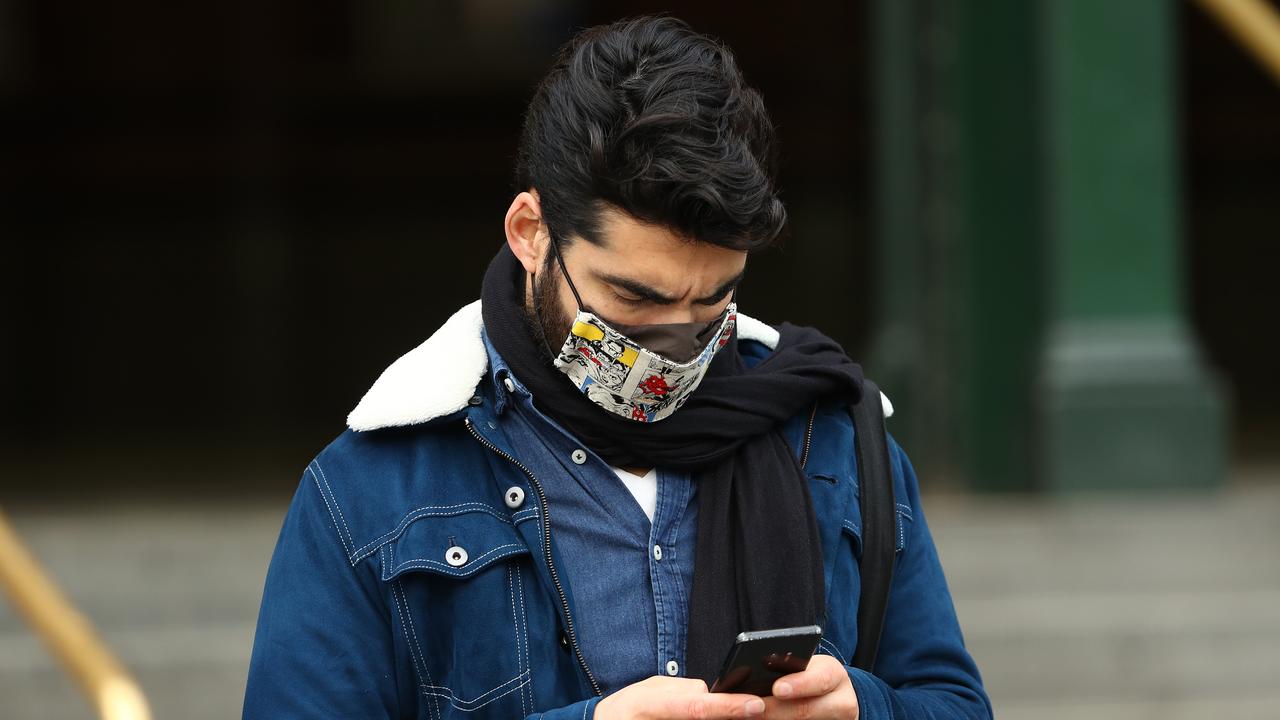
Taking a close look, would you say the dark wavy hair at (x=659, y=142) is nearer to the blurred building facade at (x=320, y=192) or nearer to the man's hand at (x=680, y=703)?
the man's hand at (x=680, y=703)

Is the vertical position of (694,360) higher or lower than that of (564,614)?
higher

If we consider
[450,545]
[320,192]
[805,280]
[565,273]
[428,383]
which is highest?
[320,192]

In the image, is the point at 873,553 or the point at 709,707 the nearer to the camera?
the point at 709,707

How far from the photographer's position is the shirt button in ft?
6.69

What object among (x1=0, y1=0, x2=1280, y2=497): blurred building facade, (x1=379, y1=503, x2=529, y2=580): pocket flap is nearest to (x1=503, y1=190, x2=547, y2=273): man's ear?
(x1=379, y1=503, x2=529, y2=580): pocket flap

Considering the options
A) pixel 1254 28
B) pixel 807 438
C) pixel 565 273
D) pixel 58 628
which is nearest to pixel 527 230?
pixel 565 273

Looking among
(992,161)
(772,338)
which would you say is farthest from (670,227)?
(992,161)

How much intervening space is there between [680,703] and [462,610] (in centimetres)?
30

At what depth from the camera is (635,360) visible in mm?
2029

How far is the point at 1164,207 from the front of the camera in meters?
6.02

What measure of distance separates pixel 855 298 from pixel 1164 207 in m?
5.67

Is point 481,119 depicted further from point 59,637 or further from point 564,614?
point 564,614

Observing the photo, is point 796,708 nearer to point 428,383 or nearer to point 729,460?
point 729,460

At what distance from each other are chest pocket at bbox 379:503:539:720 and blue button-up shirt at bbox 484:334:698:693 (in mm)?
70
